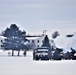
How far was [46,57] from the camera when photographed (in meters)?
60.2

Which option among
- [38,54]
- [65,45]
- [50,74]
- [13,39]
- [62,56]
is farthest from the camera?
[13,39]

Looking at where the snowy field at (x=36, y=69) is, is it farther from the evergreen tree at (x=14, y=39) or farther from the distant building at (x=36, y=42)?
the distant building at (x=36, y=42)

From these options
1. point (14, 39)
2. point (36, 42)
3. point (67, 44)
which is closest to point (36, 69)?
point (67, 44)

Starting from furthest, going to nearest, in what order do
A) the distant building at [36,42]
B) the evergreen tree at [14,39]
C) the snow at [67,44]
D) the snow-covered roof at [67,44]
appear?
the distant building at [36,42], the evergreen tree at [14,39], the snow-covered roof at [67,44], the snow at [67,44]

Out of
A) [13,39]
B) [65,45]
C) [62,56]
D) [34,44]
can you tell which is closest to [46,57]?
[62,56]

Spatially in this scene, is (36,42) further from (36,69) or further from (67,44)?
(36,69)

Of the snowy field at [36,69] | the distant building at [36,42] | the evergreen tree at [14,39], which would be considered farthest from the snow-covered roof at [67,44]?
the distant building at [36,42]

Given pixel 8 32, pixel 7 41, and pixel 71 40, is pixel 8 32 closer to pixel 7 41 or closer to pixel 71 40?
pixel 7 41

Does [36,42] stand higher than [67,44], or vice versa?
[36,42]

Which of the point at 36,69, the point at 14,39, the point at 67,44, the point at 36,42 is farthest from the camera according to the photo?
the point at 36,42

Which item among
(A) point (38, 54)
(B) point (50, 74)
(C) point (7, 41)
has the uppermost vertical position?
(C) point (7, 41)

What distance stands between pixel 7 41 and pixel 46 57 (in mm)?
56405

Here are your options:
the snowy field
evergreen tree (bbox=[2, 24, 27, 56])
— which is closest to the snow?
the snowy field

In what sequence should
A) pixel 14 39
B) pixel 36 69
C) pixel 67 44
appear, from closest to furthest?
1. pixel 36 69
2. pixel 67 44
3. pixel 14 39
